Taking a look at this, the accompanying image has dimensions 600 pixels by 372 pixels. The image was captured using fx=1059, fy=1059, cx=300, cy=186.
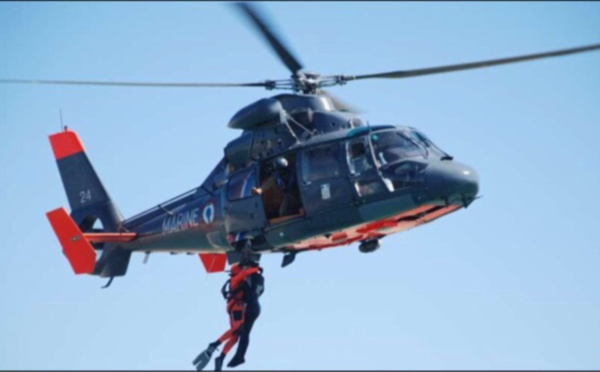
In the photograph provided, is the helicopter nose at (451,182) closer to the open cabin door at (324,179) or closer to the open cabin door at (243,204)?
the open cabin door at (324,179)

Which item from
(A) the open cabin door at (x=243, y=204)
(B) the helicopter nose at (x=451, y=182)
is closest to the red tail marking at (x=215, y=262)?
(A) the open cabin door at (x=243, y=204)

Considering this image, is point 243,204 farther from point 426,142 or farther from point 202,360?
point 426,142

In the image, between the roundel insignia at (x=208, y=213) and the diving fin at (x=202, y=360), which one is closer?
the diving fin at (x=202, y=360)

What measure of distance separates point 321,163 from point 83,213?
5.71 meters

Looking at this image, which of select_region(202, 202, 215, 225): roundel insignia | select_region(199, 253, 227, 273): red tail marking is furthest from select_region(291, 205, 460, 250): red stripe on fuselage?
select_region(199, 253, 227, 273): red tail marking

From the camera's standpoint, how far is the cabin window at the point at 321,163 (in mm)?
15820

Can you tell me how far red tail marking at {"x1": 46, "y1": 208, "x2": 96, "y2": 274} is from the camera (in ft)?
59.4

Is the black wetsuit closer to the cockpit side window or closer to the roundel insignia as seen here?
the roundel insignia

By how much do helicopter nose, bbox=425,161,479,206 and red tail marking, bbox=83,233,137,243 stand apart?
6014 mm

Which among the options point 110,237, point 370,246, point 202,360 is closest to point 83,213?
point 110,237

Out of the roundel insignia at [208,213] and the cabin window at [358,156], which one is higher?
the cabin window at [358,156]

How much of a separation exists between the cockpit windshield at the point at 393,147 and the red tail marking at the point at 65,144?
22.3 feet

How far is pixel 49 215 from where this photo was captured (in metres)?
18.3

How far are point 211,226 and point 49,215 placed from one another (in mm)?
2980
